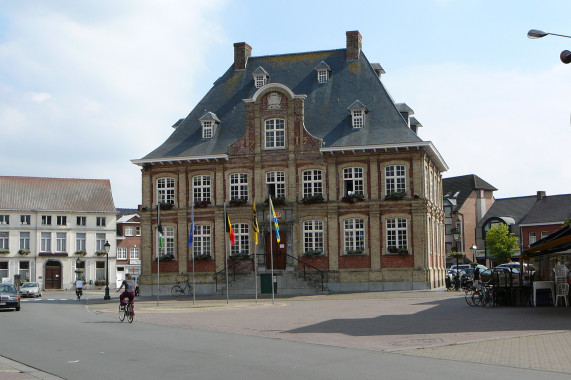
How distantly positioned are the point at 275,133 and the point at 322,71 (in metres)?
5.82

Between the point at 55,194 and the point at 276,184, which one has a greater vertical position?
the point at 55,194

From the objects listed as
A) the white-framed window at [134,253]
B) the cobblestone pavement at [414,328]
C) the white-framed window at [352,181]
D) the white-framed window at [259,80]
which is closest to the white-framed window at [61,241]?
the white-framed window at [134,253]

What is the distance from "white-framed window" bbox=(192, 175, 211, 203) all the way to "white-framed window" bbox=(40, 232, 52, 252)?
37.2m

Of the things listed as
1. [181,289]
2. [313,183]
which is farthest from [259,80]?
[181,289]

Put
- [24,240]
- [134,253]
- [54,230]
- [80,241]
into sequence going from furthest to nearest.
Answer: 1. [134,253]
2. [80,241]
3. [54,230]
4. [24,240]

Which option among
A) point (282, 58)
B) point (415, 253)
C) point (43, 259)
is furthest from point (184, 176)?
point (43, 259)

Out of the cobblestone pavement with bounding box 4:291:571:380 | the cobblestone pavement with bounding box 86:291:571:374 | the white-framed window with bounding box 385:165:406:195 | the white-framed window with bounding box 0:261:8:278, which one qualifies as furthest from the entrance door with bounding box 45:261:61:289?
the cobblestone pavement with bounding box 86:291:571:374

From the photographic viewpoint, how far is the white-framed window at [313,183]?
44594mm

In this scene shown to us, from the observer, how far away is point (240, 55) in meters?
51.1

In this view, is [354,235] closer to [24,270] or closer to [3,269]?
[24,270]

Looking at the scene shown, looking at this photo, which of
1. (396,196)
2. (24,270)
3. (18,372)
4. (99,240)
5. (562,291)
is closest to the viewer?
(18,372)

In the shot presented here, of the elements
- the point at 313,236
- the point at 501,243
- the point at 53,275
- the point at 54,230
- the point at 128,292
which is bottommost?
the point at 53,275

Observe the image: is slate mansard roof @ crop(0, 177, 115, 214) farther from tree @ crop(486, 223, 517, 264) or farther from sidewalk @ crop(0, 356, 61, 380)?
sidewalk @ crop(0, 356, 61, 380)

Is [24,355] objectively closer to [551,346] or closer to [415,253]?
[551,346]
